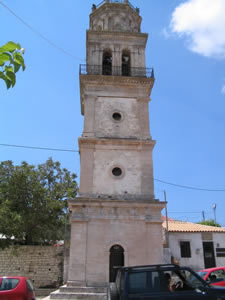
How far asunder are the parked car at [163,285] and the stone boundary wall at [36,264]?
578 inches

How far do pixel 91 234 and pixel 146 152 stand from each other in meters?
5.91

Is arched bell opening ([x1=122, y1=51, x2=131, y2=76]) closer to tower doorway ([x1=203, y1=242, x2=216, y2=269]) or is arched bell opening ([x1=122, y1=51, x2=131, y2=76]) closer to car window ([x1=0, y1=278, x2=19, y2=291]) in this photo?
tower doorway ([x1=203, y1=242, x2=216, y2=269])

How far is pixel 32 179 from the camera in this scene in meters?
23.3

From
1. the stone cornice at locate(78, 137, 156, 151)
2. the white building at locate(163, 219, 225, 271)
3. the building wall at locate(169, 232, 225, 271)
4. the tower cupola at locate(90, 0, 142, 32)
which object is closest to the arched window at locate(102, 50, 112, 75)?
the tower cupola at locate(90, 0, 142, 32)

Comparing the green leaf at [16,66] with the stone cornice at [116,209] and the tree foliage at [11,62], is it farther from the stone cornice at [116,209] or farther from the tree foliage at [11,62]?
the stone cornice at [116,209]

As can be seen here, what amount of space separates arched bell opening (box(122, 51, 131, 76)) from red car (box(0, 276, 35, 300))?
1567 centimetres

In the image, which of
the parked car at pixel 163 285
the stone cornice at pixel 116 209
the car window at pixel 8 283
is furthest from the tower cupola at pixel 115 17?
the parked car at pixel 163 285

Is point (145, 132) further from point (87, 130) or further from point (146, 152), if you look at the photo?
point (87, 130)

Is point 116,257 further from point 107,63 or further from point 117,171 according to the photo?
point 107,63

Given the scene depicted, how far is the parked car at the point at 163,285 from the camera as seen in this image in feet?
19.7

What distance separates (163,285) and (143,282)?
1.44ft

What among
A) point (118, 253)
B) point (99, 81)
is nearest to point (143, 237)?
point (118, 253)

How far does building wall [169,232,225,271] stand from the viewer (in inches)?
832

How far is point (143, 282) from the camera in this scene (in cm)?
630
